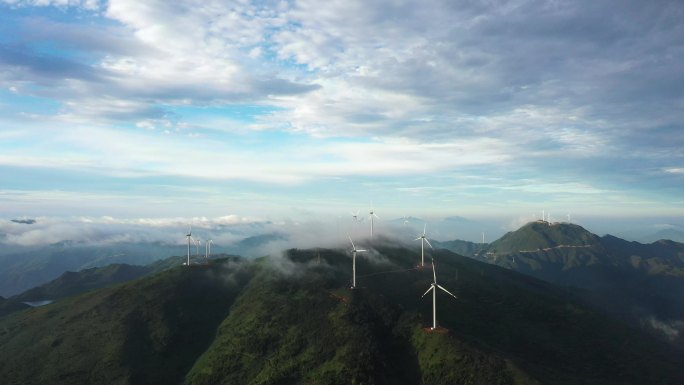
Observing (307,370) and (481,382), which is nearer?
(481,382)

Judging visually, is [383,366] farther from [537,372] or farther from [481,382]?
[537,372]

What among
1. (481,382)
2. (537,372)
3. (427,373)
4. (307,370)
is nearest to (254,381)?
(307,370)

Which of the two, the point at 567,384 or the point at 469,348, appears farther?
the point at 469,348

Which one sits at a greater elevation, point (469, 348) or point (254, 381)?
point (469, 348)

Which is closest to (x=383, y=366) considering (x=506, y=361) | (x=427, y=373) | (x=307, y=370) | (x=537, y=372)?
(x=427, y=373)

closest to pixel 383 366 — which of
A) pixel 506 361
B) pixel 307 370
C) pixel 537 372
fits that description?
pixel 307 370

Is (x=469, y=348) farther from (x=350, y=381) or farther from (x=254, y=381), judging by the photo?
(x=254, y=381)

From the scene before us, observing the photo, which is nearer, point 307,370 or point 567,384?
point 567,384

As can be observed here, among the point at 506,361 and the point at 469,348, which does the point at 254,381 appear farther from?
the point at 506,361
